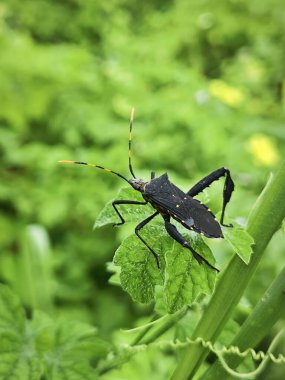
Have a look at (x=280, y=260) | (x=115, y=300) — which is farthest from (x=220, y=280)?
(x=115, y=300)

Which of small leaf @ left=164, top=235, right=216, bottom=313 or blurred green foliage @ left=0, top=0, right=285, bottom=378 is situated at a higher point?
small leaf @ left=164, top=235, right=216, bottom=313

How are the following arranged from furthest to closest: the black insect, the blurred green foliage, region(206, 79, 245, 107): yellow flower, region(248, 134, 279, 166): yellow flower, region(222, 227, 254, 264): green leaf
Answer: region(206, 79, 245, 107): yellow flower < region(248, 134, 279, 166): yellow flower < the blurred green foliage < the black insect < region(222, 227, 254, 264): green leaf

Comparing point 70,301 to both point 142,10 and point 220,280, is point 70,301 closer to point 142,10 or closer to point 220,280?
point 220,280

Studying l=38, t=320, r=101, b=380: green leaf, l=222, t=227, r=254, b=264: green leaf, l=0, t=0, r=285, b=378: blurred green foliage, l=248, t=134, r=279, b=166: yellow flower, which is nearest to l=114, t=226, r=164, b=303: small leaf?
l=222, t=227, r=254, b=264: green leaf

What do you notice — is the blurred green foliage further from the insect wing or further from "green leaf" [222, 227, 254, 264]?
"green leaf" [222, 227, 254, 264]

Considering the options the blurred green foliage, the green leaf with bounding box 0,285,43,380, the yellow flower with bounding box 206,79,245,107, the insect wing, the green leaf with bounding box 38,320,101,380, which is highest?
the insect wing

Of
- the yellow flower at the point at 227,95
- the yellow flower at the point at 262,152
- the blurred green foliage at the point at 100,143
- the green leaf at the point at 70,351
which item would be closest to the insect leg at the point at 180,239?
the green leaf at the point at 70,351

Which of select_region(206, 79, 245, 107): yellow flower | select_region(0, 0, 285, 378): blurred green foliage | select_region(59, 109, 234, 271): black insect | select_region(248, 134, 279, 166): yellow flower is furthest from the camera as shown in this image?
select_region(206, 79, 245, 107): yellow flower

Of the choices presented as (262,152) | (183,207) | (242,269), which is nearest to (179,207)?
(183,207)
